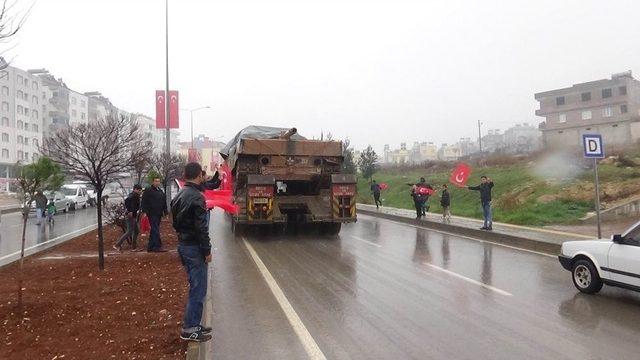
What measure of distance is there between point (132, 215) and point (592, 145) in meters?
10.8

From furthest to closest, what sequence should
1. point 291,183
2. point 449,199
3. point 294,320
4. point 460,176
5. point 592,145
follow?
point 449,199 < point 460,176 < point 291,183 < point 592,145 < point 294,320

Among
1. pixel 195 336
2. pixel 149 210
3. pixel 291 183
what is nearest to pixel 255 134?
pixel 291 183

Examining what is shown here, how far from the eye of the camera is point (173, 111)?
2302 cm

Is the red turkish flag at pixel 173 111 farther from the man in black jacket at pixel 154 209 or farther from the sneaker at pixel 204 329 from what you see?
the sneaker at pixel 204 329

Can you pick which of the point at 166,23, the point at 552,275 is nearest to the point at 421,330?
the point at 552,275

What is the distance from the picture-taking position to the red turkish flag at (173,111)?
22828 millimetres

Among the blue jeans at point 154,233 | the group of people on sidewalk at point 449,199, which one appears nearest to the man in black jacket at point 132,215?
the blue jeans at point 154,233

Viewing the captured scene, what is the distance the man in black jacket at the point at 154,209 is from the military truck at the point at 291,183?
3.10 meters

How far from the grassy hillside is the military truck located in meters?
7.08

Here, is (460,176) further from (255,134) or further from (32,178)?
(32,178)

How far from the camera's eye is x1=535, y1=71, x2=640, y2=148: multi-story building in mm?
56250

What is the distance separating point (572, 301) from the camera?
6.80 metres

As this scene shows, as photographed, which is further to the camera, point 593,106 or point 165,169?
point 593,106

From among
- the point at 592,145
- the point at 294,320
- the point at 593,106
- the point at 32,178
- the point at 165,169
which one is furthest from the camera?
the point at 593,106
